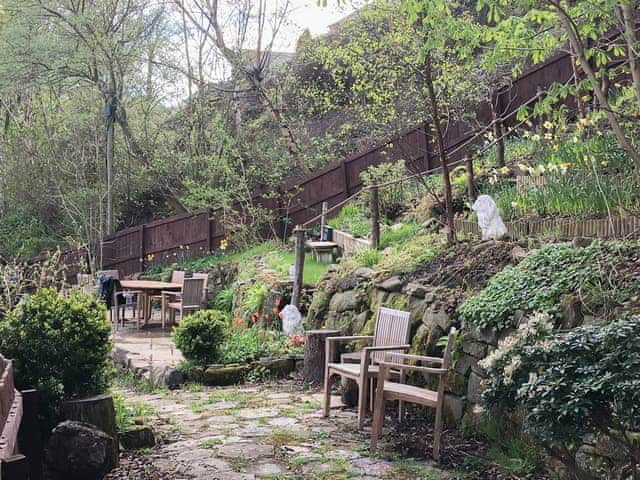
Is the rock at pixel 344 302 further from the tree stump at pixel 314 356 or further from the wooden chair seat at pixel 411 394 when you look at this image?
the wooden chair seat at pixel 411 394

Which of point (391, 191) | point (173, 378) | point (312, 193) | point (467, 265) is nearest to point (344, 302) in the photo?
point (467, 265)

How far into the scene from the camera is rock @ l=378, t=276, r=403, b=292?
7.05 m

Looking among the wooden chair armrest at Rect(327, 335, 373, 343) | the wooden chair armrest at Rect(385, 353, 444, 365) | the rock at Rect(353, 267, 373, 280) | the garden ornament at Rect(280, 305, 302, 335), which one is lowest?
the wooden chair armrest at Rect(385, 353, 444, 365)

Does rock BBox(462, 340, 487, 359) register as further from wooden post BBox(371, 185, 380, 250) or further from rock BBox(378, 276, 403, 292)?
wooden post BBox(371, 185, 380, 250)

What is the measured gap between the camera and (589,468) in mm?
4090

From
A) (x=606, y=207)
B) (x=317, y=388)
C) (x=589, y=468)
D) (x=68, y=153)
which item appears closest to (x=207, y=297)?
(x=317, y=388)

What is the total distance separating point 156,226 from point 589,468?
45.4 ft

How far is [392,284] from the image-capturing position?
7.12m

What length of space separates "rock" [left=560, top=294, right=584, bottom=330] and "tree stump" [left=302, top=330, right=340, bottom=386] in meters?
3.13

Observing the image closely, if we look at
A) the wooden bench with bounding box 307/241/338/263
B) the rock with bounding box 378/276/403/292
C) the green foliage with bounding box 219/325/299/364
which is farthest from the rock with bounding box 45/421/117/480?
the wooden bench with bounding box 307/241/338/263

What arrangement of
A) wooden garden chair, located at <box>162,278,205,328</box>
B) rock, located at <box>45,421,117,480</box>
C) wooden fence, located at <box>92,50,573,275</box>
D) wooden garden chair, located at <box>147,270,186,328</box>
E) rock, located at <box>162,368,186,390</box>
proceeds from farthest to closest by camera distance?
1. wooden fence, located at <box>92,50,573,275</box>
2. wooden garden chair, located at <box>147,270,186,328</box>
3. wooden garden chair, located at <box>162,278,205,328</box>
4. rock, located at <box>162,368,186,390</box>
5. rock, located at <box>45,421,117,480</box>

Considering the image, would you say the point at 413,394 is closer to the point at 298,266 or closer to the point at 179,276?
the point at 298,266

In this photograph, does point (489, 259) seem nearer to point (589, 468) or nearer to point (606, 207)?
point (606, 207)

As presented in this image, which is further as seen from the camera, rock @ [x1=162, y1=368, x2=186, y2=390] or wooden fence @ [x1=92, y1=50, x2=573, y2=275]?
wooden fence @ [x1=92, y1=50, x2=573, y2=275]
